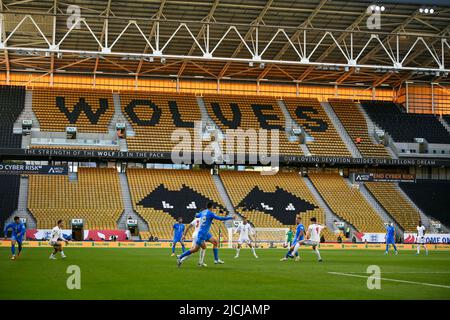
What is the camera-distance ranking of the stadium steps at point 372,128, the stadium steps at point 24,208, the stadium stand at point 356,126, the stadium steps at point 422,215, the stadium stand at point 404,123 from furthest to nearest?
the stadium stand at point 404,123 < the stadium steps at point 372,128 < the stadium stand at point 356,126 < the stadium steps at point 422,215 < the stadium steps at point 24,208

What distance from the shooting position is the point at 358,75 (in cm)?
6406

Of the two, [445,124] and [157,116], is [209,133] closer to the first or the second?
[157,116]

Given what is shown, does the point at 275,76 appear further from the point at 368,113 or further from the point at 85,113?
the point at 85,113

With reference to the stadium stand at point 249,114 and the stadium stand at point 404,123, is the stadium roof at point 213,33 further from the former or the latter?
the stadium stand at point 404,123

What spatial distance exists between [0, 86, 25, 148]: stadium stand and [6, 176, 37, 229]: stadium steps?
3.37 m

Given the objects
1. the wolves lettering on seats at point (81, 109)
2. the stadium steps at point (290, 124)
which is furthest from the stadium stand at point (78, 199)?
the stadium steps at point (290, 124)

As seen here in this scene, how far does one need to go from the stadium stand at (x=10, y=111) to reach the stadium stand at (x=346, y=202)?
25.7 meters

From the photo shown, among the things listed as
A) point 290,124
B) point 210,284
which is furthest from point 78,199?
point 210,284

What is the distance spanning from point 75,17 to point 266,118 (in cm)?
2170

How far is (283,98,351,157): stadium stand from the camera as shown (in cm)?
6012

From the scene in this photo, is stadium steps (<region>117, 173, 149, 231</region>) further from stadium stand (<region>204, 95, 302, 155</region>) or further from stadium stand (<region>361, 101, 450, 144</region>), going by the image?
stadium stand (<region>361, 101, 450, 144</region>)

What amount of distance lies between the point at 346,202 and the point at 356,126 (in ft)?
31.4

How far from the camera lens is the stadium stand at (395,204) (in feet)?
185
